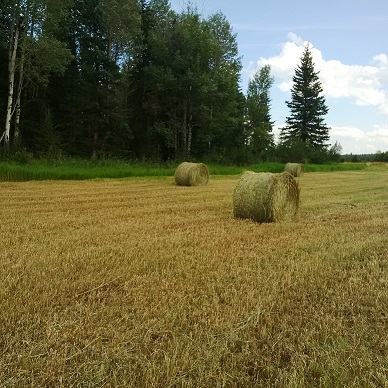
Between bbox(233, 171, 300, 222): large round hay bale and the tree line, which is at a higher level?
the tree line

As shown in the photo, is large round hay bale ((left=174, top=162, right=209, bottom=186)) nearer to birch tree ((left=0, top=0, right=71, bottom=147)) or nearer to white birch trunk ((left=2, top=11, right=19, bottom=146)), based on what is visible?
white birch trunk ((left=2, top=11, right=19, bottom=146))

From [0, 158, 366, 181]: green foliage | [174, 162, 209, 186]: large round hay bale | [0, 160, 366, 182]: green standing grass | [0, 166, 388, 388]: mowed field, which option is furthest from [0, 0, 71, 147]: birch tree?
[0, 166, 388, 388]: mowed field

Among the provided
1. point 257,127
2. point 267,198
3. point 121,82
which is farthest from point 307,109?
point 267,198

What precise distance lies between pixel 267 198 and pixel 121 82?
21.8m

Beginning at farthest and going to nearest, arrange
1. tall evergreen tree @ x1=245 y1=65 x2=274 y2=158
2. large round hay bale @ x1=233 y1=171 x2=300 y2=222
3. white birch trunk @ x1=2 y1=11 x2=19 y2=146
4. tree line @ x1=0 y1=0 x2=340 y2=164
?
tall evergreen tree @ x1=245 y1=65 x2=274 y2=158, tree line @ x1=0 y1=0 x2=340 y2=164, white birch trunk @ x1=2 y1=11 x2=19 y2=146, large round hay bale @ x1=233 y1=171 x2=300 y2=222

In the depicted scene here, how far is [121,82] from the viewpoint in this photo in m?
26.2

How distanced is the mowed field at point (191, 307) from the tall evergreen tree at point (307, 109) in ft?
165

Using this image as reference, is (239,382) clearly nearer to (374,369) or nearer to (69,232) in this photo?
(374,369)

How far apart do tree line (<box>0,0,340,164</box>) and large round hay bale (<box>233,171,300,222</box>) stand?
49.4 ft

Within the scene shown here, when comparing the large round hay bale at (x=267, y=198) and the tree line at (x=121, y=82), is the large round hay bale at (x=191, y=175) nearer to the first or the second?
the large round hay bale at (x=267, y=198)

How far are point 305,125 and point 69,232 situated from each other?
53.1 m

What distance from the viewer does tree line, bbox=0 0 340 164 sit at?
69.3 ft

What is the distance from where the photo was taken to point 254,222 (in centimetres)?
705

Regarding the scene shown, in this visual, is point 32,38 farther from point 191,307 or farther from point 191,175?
point 191,307
